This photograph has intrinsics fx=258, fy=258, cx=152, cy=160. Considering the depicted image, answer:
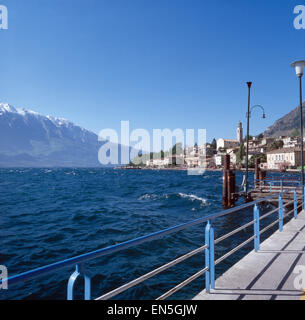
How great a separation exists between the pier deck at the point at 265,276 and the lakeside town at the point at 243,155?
65988 millimetres

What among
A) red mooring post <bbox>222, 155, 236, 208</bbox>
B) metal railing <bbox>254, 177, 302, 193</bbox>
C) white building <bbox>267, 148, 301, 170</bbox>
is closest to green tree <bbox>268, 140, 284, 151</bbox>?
white building <bbox>267, 148, 301, 170</bbox>

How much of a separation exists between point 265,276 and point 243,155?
12241 cm

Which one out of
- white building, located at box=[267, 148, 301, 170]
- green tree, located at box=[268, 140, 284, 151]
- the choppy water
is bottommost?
the choppy water

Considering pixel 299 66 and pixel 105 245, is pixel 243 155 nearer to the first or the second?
pixel 299 66

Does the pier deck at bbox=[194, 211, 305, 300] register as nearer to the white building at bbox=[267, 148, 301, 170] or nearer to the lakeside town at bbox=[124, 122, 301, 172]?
the lakeside town at bbox=[124, 122, 301, 172]

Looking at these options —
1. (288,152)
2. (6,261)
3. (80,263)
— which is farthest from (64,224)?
(288,152)

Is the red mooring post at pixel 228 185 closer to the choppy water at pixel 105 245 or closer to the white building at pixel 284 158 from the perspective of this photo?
the choppy water at pixel 105 245

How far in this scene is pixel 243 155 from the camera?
392ft

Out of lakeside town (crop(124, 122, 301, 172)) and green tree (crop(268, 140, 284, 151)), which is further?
green tree (crop(268, 140, 284, 151))

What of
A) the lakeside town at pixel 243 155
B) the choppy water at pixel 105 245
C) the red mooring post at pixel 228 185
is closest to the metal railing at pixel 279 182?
the red mooring post at pixel 228 185

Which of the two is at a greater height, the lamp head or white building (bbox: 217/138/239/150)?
white building (bbox: 217/138/239/150)

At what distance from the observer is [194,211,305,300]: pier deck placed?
3543 millimetres

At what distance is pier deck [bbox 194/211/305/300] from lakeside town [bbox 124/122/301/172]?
65988mm
